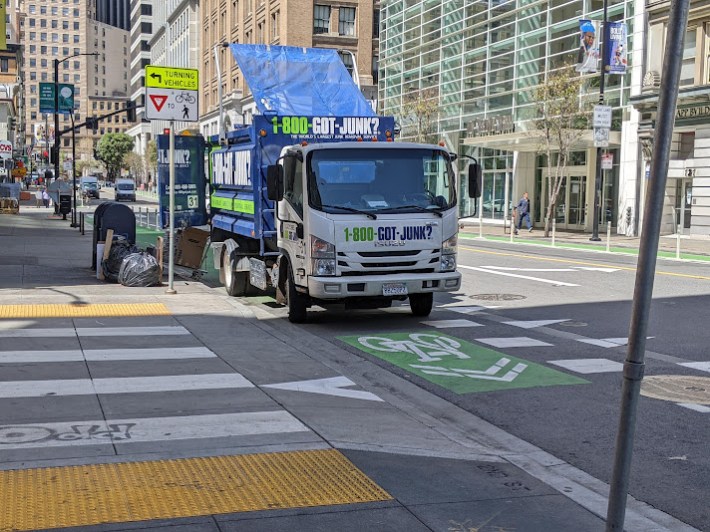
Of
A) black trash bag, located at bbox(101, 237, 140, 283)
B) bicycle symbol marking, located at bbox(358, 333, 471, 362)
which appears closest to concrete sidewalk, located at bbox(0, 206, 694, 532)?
bicycle symbol marking, located at bbox(358, 333, 471, 362)

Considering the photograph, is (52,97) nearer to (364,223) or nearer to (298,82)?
(298,82)

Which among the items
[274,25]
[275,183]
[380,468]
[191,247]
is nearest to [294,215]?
[275,183]

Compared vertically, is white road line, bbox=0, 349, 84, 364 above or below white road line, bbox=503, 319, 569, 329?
above

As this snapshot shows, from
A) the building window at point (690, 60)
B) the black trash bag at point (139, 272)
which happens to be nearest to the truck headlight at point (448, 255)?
the black trash bag at point (139, 272)

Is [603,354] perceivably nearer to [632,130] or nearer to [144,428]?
[144,428]

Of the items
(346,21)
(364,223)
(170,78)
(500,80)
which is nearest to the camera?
(364,223)

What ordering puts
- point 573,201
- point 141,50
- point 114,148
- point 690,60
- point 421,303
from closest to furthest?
point 421,303 < point 690,60 < point 573,201 < point 141,50 < point 114,148

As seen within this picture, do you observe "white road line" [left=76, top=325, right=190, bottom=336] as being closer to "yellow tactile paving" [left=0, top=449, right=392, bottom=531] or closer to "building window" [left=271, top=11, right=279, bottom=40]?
"yellow tactile paving" [left=0, top=449, right=392, bottom=531]

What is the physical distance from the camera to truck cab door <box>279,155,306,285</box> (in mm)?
12109

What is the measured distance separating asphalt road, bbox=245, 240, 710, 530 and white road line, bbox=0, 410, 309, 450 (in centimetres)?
198

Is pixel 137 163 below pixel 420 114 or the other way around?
below

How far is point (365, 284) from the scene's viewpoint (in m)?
11.8

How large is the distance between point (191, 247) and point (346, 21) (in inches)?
2265

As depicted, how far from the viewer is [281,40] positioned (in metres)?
68.9
